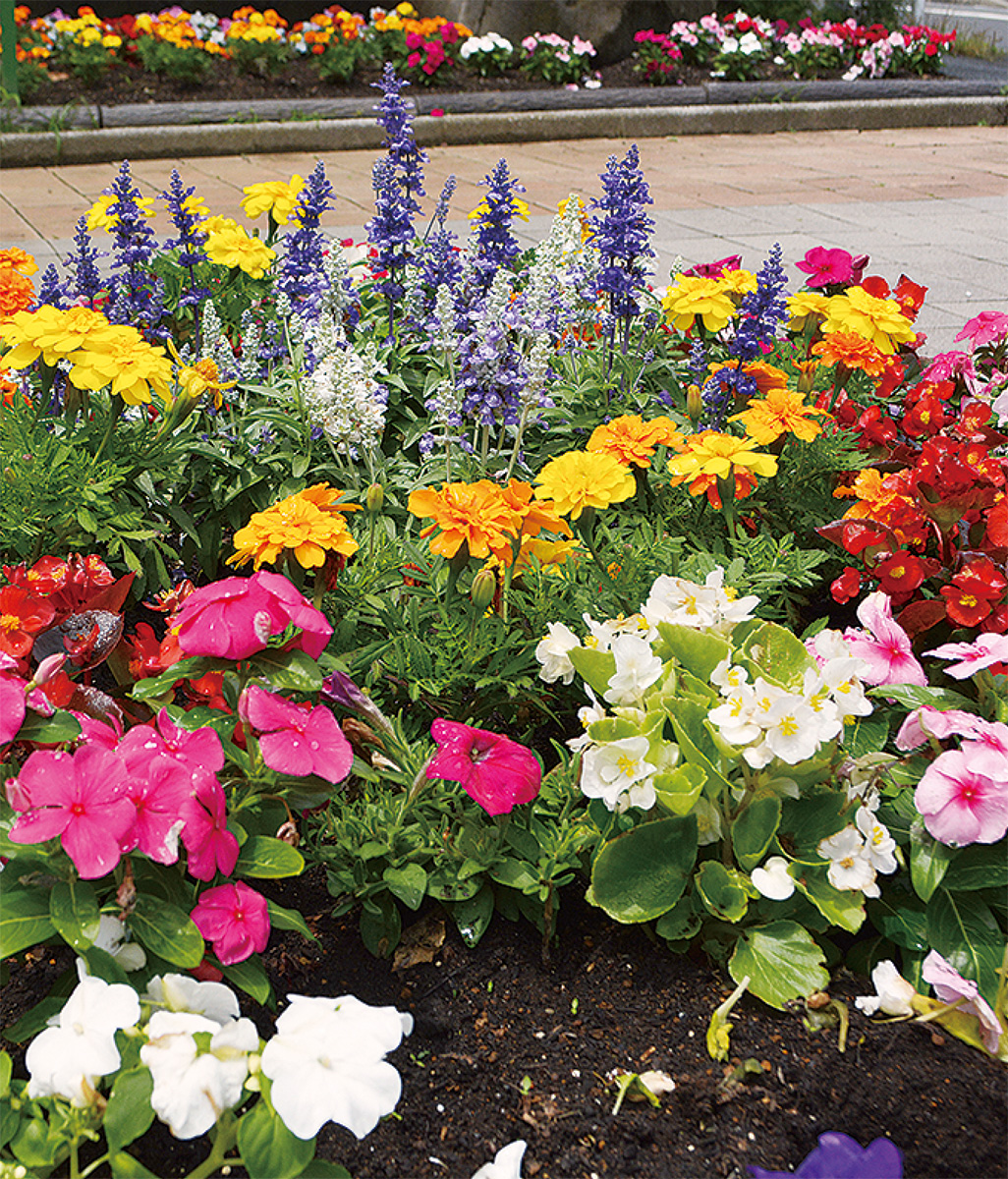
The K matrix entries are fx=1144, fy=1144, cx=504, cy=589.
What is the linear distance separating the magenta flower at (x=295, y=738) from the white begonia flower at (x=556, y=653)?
0.46m

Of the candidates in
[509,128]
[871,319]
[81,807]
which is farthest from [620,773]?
[509,128]

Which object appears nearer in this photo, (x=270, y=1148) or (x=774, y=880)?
(x=270, y=1148)

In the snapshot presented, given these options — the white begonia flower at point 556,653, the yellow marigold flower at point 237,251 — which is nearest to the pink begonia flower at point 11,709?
the white begonia flower at point 556,653

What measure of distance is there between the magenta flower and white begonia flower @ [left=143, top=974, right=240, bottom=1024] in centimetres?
28

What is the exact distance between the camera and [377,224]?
296 centimetres

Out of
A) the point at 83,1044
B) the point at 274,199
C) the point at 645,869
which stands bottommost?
the point at 645,869

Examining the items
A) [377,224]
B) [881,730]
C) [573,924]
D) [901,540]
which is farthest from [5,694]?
[377,224]

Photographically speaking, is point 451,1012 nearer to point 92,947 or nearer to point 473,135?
point 92,947

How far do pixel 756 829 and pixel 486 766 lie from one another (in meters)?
0.41

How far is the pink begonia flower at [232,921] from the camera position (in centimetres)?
148

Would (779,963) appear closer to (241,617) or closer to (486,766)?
(486,766)

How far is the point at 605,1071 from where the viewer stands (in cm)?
159

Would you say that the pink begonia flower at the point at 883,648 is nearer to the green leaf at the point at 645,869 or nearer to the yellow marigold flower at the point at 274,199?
the green leaf at the point at 645,869

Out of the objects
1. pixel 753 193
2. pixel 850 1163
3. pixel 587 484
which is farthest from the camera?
pixel 753 193
